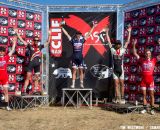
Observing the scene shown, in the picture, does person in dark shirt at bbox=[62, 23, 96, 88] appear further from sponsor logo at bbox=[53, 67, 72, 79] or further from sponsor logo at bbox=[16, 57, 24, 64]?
sponsor logo at bbox=[16, 57, 24, 64]

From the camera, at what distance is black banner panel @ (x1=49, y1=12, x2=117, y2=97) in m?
12.5

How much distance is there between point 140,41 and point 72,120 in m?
5.02

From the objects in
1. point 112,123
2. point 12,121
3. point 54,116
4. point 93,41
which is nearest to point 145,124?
point 112,123

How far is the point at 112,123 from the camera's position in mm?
8211

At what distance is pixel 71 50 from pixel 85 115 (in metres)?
3.75

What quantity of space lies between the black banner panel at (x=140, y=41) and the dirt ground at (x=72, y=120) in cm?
257

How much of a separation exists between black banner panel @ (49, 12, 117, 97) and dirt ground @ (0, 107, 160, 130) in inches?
96.8

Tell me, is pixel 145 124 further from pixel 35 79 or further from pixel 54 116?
pixel 35 79

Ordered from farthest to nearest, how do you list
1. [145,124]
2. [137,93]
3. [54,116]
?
[137,93] → [54,116] → [145,124]

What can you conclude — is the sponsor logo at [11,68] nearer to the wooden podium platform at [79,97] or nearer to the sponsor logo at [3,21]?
the sponsor logo at [3,21]

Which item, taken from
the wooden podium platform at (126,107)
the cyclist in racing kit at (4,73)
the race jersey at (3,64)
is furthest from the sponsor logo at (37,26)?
the wooden podium platform at (126,107)

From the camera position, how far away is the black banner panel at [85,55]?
12547 millimetres

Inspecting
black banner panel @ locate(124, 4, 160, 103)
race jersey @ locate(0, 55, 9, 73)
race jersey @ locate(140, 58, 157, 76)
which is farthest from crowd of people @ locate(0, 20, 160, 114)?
black banner panel @ locate(124, 4, 160, 103)

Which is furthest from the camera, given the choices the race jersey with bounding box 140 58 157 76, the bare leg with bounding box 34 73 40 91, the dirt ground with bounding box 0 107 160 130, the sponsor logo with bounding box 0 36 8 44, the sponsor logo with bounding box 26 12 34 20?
the sponsor logo with bounding box 26 12 34 20
